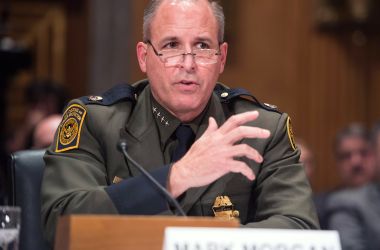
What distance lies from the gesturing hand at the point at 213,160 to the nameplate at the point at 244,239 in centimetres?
41

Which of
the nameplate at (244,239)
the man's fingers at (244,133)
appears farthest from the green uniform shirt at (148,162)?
the nameplate at (244,239)

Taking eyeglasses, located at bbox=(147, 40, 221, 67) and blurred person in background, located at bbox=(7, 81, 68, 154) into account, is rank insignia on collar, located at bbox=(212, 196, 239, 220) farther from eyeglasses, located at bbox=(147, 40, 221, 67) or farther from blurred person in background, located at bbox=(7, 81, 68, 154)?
blurred person in background, located at bbox=(7, 81, 68, 154)

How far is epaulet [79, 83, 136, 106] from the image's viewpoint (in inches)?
120

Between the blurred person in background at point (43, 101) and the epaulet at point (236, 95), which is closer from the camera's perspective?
the epaulet at point (236, 95)

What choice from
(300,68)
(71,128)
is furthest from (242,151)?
(300,68)

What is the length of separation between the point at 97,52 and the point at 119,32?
24 centimetres

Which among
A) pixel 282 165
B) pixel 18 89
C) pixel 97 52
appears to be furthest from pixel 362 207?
pixel 18 89

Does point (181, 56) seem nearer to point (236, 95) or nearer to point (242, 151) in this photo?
point (236, 95)

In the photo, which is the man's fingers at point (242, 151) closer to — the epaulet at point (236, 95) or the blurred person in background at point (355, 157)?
the epaulet at point (236, 95)

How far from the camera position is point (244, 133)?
2521 mm

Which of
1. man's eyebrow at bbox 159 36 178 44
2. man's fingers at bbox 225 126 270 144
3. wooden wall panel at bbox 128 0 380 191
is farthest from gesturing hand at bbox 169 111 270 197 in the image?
wooden wall panel at bbox 128 0 380 191

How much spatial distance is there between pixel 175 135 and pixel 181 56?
255 mm

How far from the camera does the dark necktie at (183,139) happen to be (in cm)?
292

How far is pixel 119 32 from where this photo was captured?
288 inches
